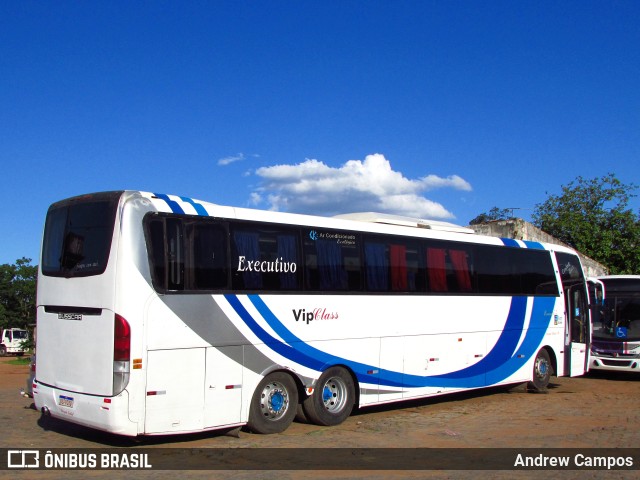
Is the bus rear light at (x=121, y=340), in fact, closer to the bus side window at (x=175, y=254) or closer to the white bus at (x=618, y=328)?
the bus side window at (x=175, y=254)

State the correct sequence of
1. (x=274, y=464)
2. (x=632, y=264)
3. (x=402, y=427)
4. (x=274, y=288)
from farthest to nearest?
(x=632, y=264)
(x=402, y=427)
(x=274, y=288)
(x=274, y=464)

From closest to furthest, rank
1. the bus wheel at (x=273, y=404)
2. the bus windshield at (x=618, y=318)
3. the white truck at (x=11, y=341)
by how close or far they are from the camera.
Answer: the bus wheel at (x=273, y=404) → the bus windshield at (x=618, y=318) → the white truck at (x=11, y=341)

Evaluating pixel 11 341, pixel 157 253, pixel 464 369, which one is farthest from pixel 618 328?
pixel 11 341

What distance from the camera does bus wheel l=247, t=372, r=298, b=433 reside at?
9633mm

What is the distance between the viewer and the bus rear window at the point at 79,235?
8555mm

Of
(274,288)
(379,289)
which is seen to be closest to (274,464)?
(274,288)

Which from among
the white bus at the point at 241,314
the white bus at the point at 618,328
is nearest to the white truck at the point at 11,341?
the white bus at the point at 618,328

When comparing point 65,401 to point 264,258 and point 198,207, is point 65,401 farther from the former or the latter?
point 264,258

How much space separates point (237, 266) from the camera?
9445mm

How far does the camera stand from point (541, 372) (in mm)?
15680

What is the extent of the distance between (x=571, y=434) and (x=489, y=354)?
12.3 feet

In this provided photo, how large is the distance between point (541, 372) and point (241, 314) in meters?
9.08

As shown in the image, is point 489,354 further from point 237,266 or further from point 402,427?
point 237,266

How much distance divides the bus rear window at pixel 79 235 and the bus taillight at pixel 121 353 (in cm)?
78
